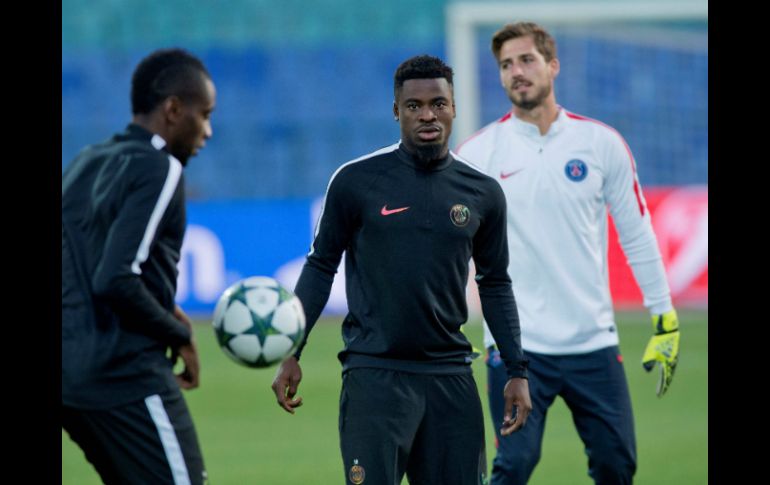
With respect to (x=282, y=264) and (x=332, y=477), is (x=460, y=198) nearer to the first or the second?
(x=332, y=477)

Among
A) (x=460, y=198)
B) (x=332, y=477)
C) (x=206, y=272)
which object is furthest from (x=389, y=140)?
(x=460, y=198)

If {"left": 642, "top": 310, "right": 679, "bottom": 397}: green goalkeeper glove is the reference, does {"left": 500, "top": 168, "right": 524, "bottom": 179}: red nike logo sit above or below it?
above

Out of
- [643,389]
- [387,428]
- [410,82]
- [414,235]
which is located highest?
A: [410,82]

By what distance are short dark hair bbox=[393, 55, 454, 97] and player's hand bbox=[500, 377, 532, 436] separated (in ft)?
4.13

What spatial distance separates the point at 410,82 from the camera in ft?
17.0

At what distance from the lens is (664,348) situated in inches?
251

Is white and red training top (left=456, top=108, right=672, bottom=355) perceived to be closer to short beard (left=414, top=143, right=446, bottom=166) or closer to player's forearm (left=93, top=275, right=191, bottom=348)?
short beard (left=414, top=143, right=446, bottom=166)

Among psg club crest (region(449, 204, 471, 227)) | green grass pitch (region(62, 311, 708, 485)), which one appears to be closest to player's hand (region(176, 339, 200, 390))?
psg club crest (region(449, 204, 471, 227))

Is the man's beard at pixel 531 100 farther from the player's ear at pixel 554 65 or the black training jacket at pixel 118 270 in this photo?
the black training jacket at pixel 118 270

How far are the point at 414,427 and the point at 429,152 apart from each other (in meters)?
1.10

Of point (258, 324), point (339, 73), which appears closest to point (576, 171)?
point (258, 324)

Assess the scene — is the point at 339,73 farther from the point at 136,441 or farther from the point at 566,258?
the point at 136,441

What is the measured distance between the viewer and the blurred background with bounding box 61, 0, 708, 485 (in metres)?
16.2

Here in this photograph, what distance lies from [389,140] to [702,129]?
5735 mm
